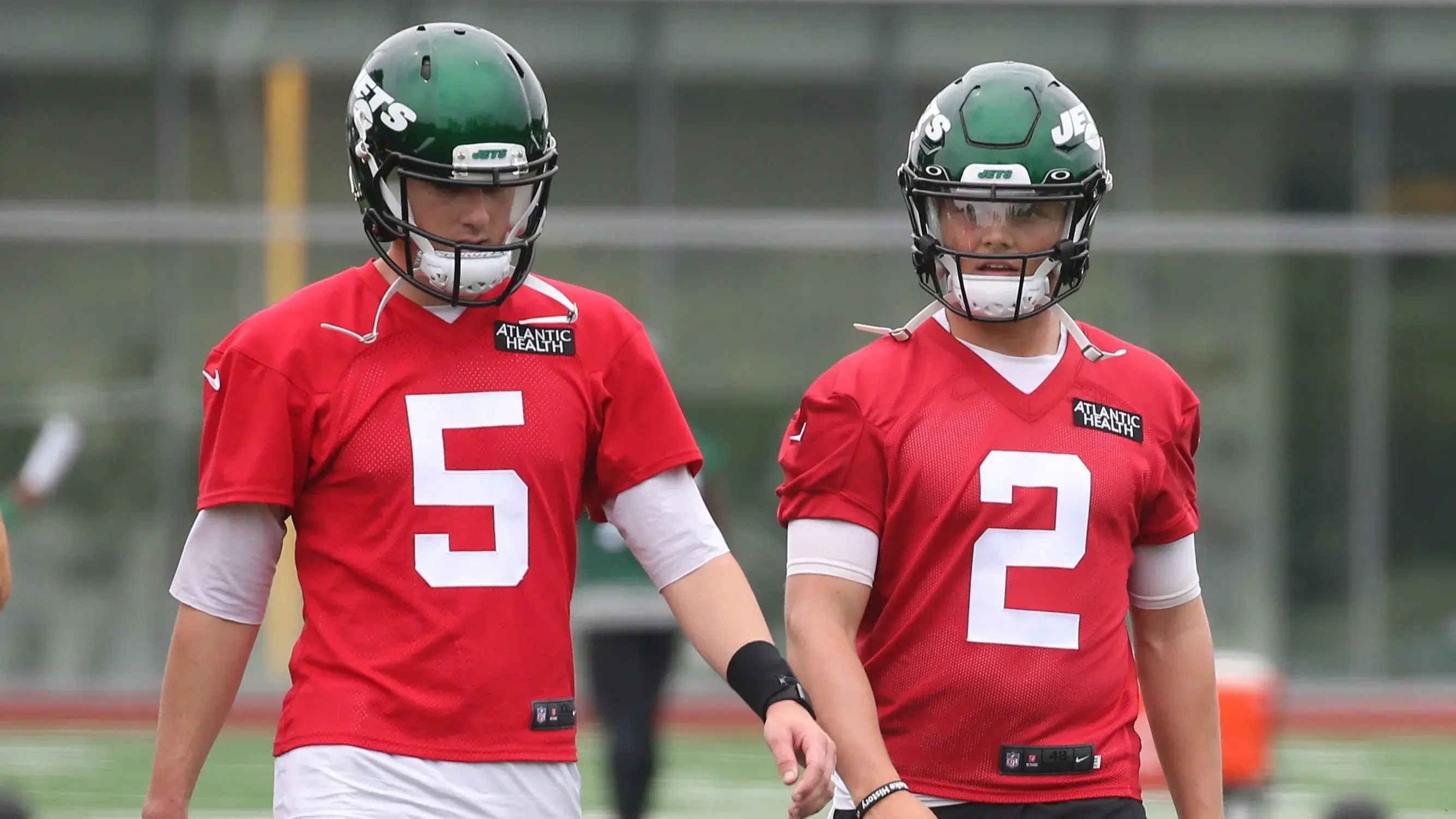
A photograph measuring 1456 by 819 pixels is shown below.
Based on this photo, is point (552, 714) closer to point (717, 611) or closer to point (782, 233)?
point (717, 611)

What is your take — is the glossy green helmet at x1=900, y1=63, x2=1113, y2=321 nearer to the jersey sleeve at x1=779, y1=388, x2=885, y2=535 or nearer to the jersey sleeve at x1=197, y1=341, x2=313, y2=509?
the jersey sleeve at x1=779, y1=388, x2=885, y2=535

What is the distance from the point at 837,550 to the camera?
4078 millimetres

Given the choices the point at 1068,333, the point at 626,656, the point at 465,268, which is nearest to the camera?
the point at 465,268

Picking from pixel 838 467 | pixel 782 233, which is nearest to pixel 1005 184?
pixel 838 467

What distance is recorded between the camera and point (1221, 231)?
17.6 metres

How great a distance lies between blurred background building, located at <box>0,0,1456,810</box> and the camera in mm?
17094

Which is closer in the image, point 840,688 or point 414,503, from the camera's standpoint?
point 414,503

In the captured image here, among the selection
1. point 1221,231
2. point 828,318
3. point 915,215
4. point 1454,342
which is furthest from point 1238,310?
point 915,215

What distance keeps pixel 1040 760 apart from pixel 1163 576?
50cm

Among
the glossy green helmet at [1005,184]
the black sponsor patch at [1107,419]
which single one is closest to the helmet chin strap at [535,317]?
the glossy green helmet at [1005,184]

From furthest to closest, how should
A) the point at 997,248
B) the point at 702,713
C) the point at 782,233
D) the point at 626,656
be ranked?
the point at 782,233 < the point at 702,713 < the point at 626,656 < the point at 997,248

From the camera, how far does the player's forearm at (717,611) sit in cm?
393

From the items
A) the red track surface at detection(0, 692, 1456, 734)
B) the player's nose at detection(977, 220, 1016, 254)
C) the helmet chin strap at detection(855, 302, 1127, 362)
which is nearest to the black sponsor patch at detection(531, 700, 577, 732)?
the helmet chin strap at detection(855, 302, 1127, 362)

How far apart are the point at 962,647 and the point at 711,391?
13.3 metres
